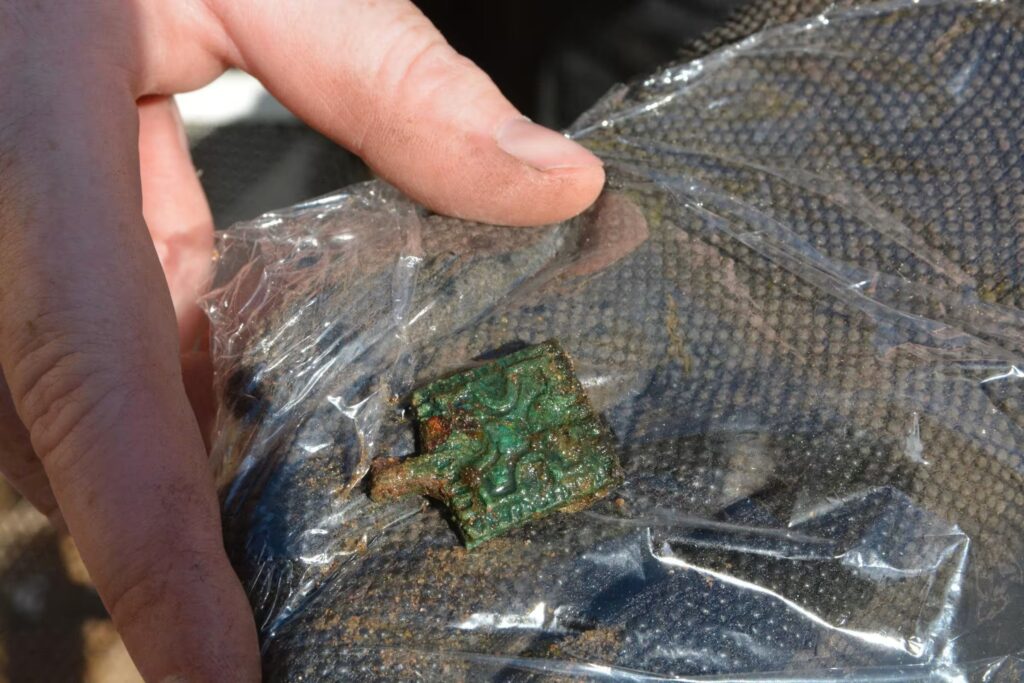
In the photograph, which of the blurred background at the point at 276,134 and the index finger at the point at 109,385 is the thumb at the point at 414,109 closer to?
the index finger at the point at 109,385

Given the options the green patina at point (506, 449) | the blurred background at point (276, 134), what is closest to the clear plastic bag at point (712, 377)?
the green patina at point (506, 449)

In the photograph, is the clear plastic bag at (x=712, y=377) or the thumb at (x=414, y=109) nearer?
the clear plastic bag at (x=712, y=377)

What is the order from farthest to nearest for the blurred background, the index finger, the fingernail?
the blurred background
the fingernail
the index finger

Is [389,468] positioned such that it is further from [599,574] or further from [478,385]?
[599,574]

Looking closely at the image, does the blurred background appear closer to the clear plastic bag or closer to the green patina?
the clear plastic bag

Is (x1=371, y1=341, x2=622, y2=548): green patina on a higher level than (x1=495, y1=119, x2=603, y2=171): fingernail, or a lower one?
lower

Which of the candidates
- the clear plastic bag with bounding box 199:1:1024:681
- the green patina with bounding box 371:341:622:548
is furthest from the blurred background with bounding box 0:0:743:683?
the green patina with bounding box 371:341:622:548

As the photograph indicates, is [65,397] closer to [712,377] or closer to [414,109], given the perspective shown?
[414,109]

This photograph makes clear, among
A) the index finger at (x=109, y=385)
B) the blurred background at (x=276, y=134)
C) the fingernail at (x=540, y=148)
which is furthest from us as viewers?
the blurred background at (x=276, y=134)

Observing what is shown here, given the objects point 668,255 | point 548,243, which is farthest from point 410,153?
point 668,255
